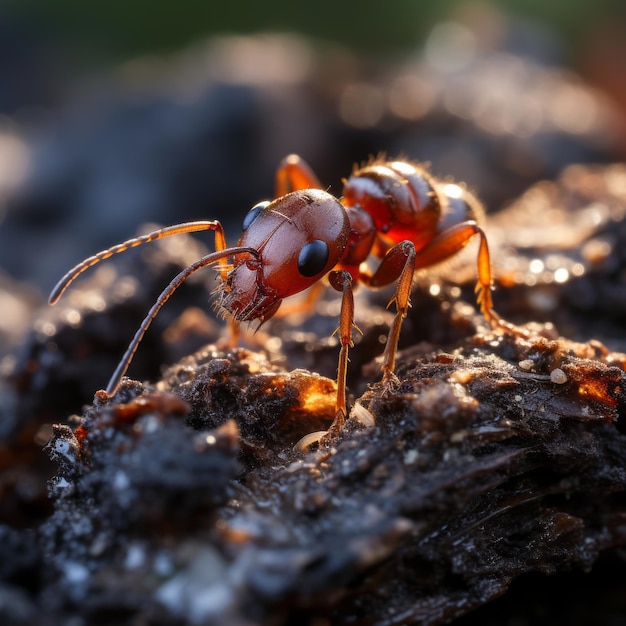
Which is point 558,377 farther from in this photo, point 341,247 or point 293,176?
point 293,176

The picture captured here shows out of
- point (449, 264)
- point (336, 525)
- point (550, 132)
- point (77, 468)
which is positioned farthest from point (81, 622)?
point (550, 132)

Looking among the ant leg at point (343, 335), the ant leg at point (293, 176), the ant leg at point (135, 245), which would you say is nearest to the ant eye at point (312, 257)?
the ant leg at point (343, 335)

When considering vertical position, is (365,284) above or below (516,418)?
above

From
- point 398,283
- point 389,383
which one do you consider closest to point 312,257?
point 398,283

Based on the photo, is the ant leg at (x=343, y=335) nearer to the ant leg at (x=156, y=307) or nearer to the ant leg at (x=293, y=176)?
the ant leg at (x=156, y=307)

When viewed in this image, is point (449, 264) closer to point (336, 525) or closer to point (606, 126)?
point (336, 525)

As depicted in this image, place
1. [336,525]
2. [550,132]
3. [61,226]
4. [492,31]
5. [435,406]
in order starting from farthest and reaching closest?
[492,31], [550,132], [61,226], [435,406], [336,525]
